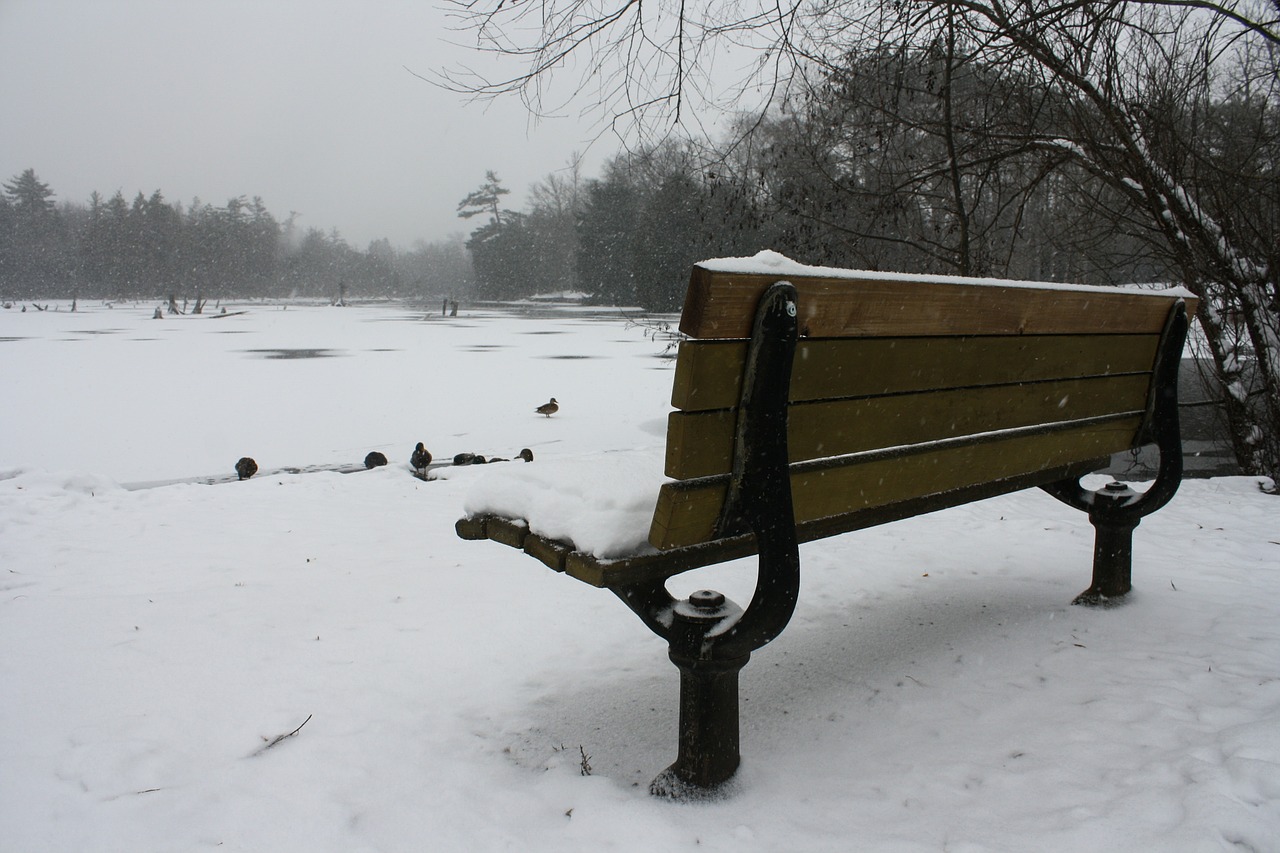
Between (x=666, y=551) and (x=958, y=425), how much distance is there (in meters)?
1.06

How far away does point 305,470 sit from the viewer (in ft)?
23.0

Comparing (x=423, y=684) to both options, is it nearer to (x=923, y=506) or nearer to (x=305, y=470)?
(x=923, y=506)

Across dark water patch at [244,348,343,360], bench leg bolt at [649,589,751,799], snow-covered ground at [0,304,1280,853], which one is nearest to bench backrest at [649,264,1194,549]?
bench leg bolt at [649,589,751,799]

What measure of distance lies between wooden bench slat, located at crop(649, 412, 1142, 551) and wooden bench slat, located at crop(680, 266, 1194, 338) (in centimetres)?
34

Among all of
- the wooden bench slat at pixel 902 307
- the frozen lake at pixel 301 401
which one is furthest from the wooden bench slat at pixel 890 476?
the frozen lake at pixel 301 401

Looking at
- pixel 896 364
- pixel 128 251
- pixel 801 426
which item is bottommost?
pixel 801 426

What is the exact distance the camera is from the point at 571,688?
2701 mm

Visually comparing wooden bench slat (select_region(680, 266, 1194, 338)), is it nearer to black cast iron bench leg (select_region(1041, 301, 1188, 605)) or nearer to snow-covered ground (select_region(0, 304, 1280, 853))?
black cast iron bench leg (select_region(1041, 301, 1188, 605))

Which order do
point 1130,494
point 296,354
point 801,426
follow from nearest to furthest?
point 801,426 < point 1130,494 < point 296,354

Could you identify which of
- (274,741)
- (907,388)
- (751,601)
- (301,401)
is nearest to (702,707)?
(751,601)

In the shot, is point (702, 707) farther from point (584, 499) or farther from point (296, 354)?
point (296, 354)

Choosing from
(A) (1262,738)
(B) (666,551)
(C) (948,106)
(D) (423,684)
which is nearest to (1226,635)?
(A) (1262,738)

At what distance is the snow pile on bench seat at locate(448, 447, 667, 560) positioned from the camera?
→ 1844 millimetres

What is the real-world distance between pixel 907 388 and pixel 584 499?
2.85ft
